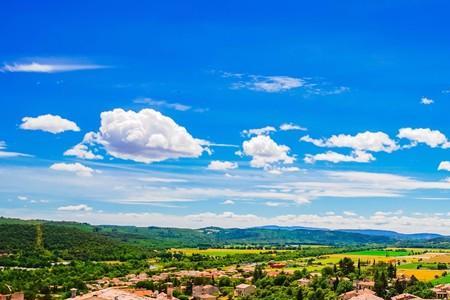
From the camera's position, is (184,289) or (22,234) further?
(22,234)

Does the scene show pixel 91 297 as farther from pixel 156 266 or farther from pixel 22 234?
pixel 22 234

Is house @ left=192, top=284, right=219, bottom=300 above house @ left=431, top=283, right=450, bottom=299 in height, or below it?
below

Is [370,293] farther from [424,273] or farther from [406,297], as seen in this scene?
[424,273]

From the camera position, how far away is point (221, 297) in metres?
72.5

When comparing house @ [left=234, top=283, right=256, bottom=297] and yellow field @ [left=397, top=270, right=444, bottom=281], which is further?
yellow field @ [left=397, top=270, right=444, bottom=281]

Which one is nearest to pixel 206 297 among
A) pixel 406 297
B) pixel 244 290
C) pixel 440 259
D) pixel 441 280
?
pixel 244 290

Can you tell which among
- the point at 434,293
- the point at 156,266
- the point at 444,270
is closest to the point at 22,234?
the point at 156,266

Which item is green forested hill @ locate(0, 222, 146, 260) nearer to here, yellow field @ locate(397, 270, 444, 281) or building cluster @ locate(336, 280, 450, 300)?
yellow field @ locate(397, 270, 444, 281)

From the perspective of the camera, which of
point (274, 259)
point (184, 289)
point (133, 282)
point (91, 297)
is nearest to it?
point (91, 297)

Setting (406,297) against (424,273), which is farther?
(424,273)

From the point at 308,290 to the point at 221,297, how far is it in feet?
36.1

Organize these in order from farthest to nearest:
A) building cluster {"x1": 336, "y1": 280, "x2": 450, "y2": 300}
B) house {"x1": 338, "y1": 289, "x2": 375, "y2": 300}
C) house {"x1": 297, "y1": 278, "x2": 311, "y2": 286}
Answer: house {"x1": 297, "y1": 278, "x2": 311, "y2": 286} < house {"x1": 338, "y1": 289, "x2": 375, "y2": 300} < building cluster {"x1": 336, "y1": 280, "x2": 450, "y2": 300}

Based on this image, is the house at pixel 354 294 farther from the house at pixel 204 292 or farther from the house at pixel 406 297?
the house at pixel 204 292

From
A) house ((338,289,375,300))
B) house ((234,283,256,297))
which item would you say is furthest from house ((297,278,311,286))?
house ((338,289,375,300))
